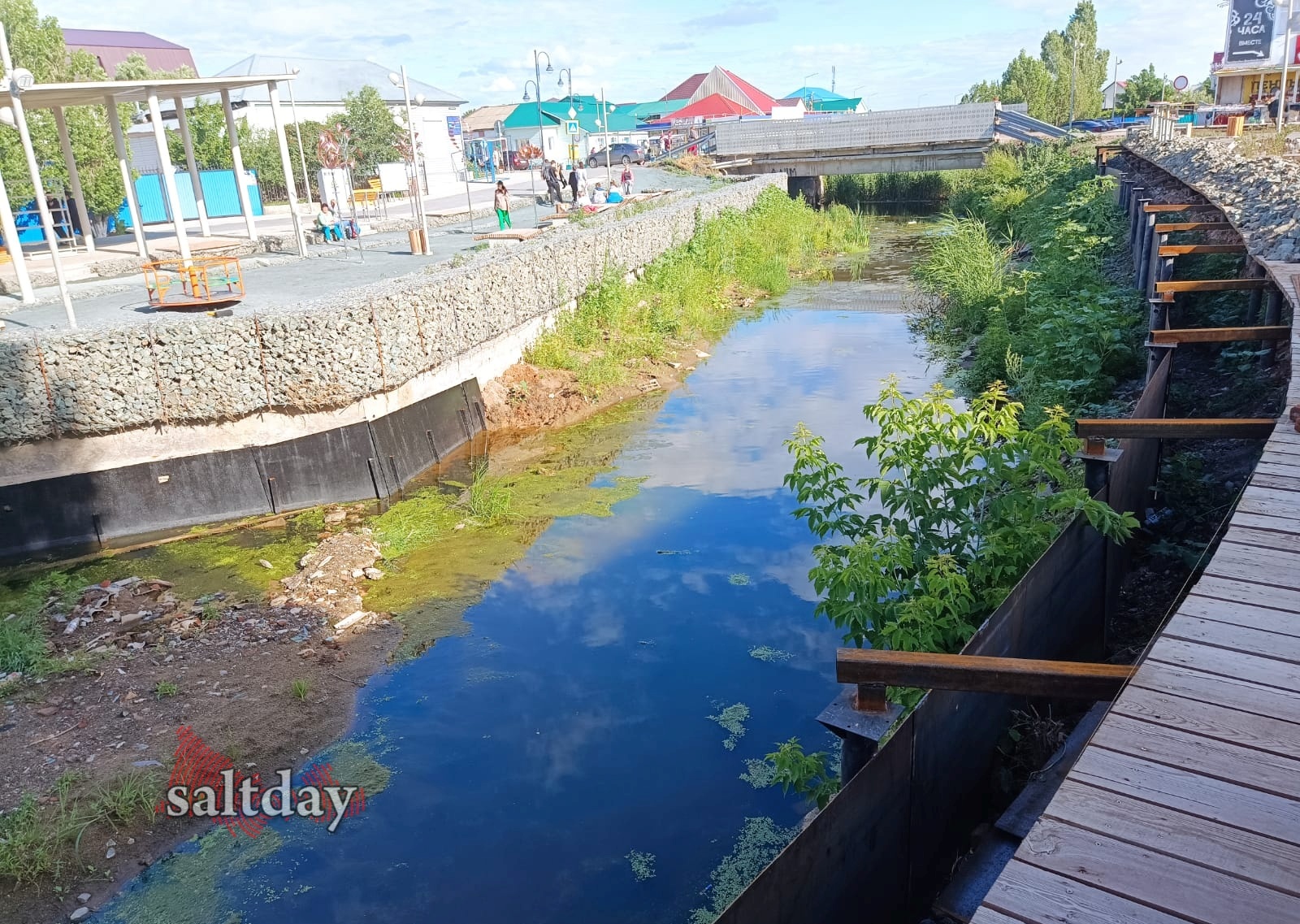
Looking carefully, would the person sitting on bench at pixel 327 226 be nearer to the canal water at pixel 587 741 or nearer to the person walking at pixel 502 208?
the person walking at pixel 502 208

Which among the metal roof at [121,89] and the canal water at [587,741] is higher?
the metal roof at [121,89]

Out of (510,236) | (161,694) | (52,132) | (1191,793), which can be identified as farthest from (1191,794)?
(52,132)

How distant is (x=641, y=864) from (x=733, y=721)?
1.61m

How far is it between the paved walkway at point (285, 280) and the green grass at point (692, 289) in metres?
3.76

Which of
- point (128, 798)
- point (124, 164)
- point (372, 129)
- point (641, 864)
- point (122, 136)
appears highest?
point (372, 129)

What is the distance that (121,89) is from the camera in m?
18.1

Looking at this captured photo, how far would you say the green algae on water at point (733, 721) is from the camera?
23.3 ft

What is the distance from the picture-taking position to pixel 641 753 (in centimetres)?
704

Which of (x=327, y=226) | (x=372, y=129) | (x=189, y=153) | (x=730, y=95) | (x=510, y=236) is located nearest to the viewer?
(x=189, y=153)

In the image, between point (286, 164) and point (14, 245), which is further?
point (286, 164)

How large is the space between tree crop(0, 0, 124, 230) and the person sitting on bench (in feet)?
21.5

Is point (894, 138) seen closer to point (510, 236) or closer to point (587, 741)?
point (510, 236)

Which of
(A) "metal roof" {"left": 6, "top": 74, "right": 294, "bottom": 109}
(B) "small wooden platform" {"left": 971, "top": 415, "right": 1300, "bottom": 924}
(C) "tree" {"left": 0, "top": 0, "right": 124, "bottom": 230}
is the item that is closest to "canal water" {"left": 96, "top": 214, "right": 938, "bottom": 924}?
(B) "small wooden platform" {"left": 971, "top": 415, "right": 1300, "bottom": 924}

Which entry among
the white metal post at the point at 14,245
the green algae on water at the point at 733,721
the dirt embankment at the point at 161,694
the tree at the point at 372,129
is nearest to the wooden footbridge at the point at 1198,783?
the green algae on water at the point at 733,721
